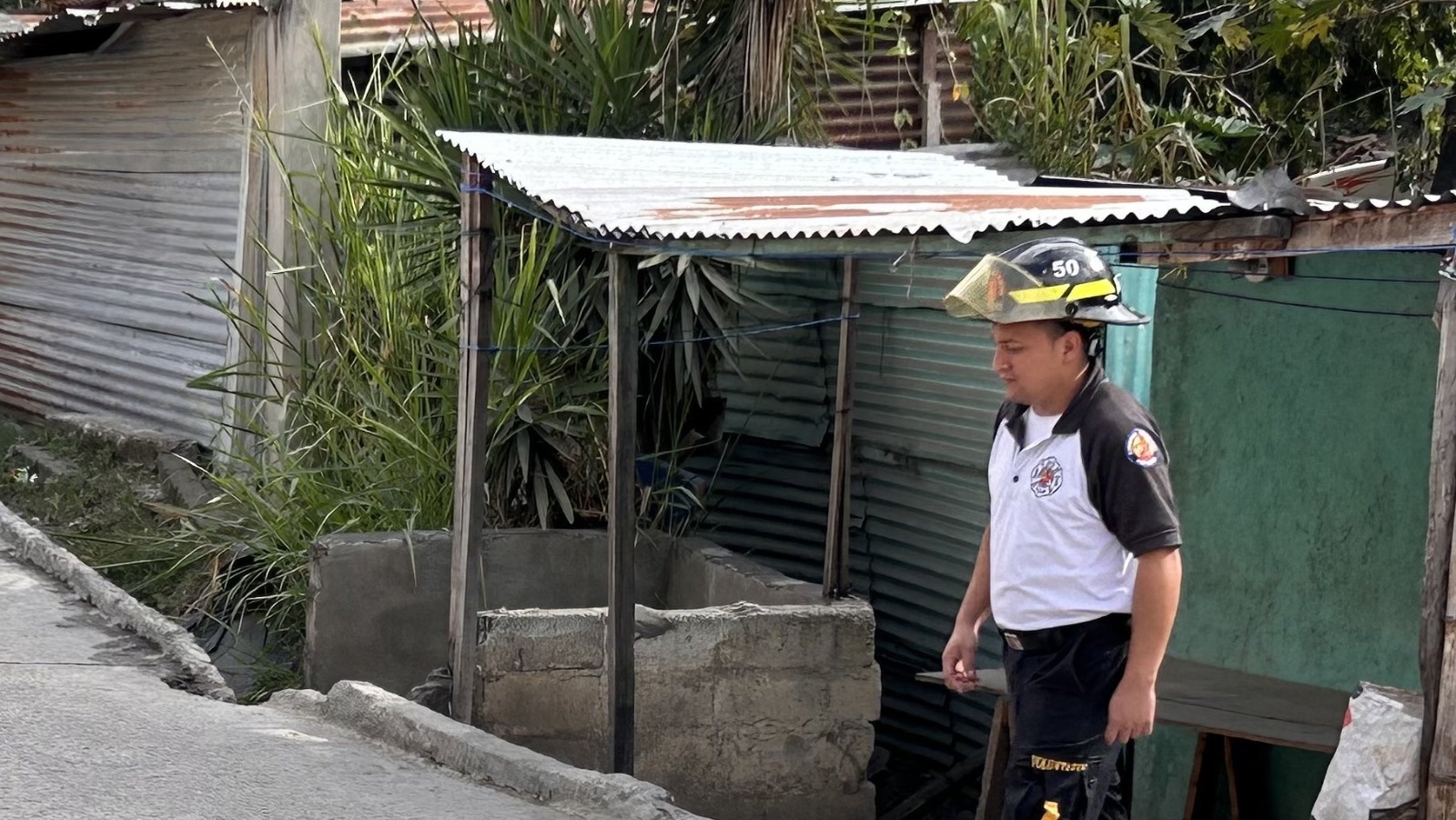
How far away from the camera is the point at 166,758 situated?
491cm

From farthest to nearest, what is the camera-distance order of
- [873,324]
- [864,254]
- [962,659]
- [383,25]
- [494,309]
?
[383,25] → [873,324] → [494,309] → [864,254] → [962,659]

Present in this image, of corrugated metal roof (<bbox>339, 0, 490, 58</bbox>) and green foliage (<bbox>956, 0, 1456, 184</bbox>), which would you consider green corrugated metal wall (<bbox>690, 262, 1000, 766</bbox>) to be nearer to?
green foliage (<bbox>956, 0, 1456, 184</bbox>)

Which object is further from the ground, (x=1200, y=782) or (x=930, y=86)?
(x=930, y=86)

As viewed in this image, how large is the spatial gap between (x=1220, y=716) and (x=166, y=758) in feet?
10.7

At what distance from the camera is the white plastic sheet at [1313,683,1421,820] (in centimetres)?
377

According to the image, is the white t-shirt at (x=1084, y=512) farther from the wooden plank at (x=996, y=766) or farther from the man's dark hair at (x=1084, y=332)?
the wooden plank at (x=996, y=766)

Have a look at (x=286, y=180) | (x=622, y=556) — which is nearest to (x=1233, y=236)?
(x=622, y=556)

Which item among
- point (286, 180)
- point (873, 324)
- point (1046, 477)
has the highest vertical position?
point (286, 180)

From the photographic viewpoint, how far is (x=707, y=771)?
20.8 feet

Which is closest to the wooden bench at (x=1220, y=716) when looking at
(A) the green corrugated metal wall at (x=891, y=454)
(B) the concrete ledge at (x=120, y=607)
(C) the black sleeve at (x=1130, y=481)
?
(A) the green corrugated metal wall at (x=891, y=454)

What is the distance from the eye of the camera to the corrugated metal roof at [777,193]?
13.9ft

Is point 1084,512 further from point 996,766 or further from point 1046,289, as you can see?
point 996,766

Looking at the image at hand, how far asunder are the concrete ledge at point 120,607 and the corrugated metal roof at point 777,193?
2.05 metres

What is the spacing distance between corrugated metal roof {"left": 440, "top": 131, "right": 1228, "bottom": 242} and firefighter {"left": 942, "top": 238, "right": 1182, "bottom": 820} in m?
0.39
